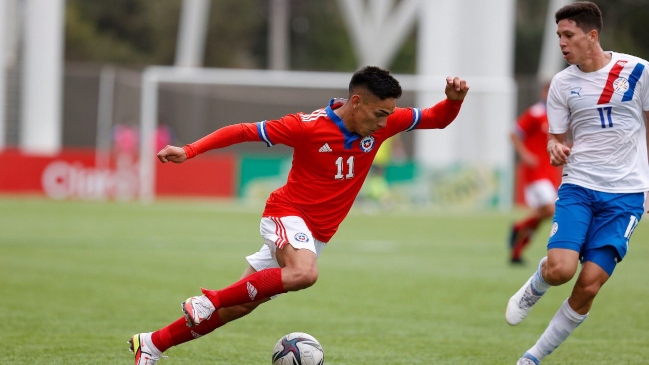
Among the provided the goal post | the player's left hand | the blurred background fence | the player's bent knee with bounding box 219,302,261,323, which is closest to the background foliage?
the blurred background fence

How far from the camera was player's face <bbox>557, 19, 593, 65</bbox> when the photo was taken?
655 cm

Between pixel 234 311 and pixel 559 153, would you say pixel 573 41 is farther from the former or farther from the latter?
pixel 234 311

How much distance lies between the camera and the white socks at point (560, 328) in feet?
21.0

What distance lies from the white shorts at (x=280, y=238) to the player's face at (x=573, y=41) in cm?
199

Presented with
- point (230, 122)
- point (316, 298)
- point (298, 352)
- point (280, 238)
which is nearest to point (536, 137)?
point (316, 298)

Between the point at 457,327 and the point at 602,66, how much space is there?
2922 millimetres

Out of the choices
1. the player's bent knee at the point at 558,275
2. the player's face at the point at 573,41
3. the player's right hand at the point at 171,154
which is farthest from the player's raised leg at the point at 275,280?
the player's face at the point at 573,41

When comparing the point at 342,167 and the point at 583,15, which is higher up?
the point at 583,15

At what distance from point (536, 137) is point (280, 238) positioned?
8449 millimetres

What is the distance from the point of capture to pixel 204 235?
696 inches

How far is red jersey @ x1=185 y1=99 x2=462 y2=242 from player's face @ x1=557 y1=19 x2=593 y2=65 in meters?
1.27

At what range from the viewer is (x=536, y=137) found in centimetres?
1400

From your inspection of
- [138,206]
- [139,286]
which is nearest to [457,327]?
[139,286]

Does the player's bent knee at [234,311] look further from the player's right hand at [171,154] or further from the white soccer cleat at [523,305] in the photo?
the white soccer cleat at [523,305]
